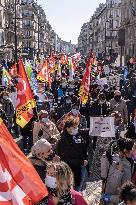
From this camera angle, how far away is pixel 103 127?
841 centimetres

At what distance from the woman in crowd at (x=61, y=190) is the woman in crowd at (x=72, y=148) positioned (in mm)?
2571

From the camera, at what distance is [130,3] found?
6150cm

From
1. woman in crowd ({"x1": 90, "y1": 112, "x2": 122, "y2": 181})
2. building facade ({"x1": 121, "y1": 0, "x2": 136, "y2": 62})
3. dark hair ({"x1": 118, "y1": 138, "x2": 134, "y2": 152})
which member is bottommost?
woman in crowd ({"x1": 90, "y1": 112, "x2": 122, "y2": 181})

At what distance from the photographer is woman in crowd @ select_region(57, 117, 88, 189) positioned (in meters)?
6.80

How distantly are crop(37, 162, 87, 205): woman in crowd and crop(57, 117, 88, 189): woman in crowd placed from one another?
8.44 feet

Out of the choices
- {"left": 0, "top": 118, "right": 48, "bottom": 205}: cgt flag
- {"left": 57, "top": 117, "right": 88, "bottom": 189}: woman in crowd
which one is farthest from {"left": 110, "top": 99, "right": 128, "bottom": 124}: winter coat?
{"left": 0, "top": 118, "right": 48, "bottom": 205}: cgt flag

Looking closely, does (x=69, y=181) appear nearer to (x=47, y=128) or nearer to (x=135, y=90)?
(x=47, y=128)

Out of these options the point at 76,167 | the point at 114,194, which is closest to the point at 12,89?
the point at 76,167

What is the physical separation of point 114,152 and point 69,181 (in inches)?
79.7

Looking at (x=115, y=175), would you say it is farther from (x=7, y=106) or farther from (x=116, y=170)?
(x=7, y=106)

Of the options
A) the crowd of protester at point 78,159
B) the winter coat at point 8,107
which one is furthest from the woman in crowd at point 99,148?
the winter coat at point 8,107

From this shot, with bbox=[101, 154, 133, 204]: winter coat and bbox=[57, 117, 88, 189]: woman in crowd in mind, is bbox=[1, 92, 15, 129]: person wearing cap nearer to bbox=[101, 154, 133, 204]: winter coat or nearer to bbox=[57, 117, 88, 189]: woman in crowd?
bbox=[57, 117, 88, 189]: woman in crowd

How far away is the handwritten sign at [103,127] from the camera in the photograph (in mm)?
8312

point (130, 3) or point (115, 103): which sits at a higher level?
point (130, 3)
